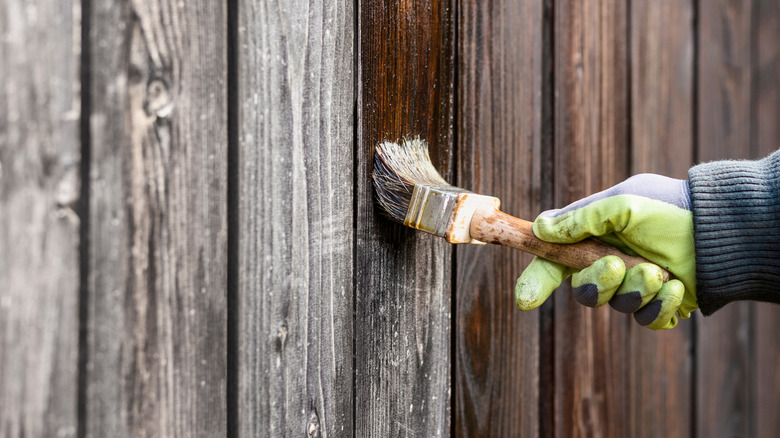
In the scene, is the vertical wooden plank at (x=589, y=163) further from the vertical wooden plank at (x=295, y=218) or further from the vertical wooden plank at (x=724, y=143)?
the vertical wooden plank at (x=295, y=218)

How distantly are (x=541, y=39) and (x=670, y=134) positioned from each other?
568mm

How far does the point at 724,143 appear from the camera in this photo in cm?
188

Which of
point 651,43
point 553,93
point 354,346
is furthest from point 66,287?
point 651,43

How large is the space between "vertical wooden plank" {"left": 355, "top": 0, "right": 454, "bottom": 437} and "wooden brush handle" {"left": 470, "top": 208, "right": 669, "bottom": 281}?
14 centimetres

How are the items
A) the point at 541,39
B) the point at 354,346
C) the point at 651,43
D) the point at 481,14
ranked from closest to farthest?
the point at 354,346 → the point at 481,14 → the point at 541,39 → the point at 651,43

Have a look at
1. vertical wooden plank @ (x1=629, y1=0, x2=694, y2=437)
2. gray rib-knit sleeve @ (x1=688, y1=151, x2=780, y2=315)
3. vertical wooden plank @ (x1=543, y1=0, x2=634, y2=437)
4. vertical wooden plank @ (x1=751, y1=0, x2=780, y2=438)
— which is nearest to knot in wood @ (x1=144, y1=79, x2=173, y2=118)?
gray rib-knit sleeve @ (x1=688, y1=151, x2=780, y2=315)

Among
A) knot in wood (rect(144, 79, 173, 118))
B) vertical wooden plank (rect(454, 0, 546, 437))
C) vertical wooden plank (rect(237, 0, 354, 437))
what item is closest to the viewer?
knot in wood (rect(144, 79, 173, 118))

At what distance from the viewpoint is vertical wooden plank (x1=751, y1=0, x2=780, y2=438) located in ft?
6.52

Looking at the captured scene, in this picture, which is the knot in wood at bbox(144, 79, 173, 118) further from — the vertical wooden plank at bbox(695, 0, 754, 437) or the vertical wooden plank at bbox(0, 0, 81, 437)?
the vertical wooden plank at bbox(695, 0, 754, 437)

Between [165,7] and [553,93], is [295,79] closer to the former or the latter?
[165,7]

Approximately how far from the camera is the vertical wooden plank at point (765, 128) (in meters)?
1.99

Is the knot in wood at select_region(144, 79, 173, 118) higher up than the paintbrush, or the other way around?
the knot in wood at select_region(144, 79, 173, 118)

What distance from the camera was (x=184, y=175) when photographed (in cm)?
69

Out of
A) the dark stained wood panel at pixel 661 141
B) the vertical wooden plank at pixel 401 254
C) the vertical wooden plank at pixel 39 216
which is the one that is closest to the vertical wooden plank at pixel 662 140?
the dark stained wood panel at pixel 661 141
